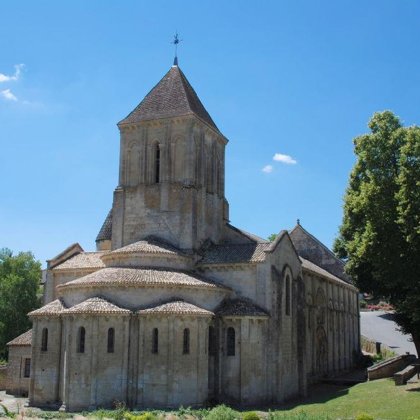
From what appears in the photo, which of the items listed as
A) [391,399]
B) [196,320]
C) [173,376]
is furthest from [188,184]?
[391,399]

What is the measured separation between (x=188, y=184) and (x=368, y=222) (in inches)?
460

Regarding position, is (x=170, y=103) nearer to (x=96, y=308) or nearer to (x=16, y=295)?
(x=96, y=308)

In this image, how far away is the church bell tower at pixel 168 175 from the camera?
3694 centimetres

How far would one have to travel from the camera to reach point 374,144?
3456 cm

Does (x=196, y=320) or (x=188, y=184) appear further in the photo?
(x=188, y=184)

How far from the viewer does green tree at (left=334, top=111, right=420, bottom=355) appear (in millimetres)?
30500

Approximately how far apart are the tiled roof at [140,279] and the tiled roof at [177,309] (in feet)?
4.12

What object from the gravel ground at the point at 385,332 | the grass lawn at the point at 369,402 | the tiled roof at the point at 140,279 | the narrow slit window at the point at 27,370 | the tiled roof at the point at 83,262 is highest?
the tiled roof at the point at 83,262

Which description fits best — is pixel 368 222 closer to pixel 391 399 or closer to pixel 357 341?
pixel 391 399

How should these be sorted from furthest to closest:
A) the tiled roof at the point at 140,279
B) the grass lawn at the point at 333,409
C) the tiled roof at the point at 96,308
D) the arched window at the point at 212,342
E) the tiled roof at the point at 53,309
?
the tiled roof at the point at 53,309, the arched window at the point at 212,342, the tiled roof at the point at 140,279, the tiled roof at the point at 96,308, the grass lawn at the point at 333,409

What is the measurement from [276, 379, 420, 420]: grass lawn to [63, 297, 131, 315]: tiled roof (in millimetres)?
9807

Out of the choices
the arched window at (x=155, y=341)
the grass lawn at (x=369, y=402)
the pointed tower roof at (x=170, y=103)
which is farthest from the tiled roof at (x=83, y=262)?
the grass lawn at (x=369, y=402)

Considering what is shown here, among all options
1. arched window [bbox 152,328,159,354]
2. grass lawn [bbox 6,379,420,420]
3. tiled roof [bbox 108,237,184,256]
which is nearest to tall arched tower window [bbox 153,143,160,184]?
tiled roof [bbox 108,237,184,256]

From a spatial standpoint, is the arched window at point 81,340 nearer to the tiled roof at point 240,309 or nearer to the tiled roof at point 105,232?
the tiled roof at point 240,309
